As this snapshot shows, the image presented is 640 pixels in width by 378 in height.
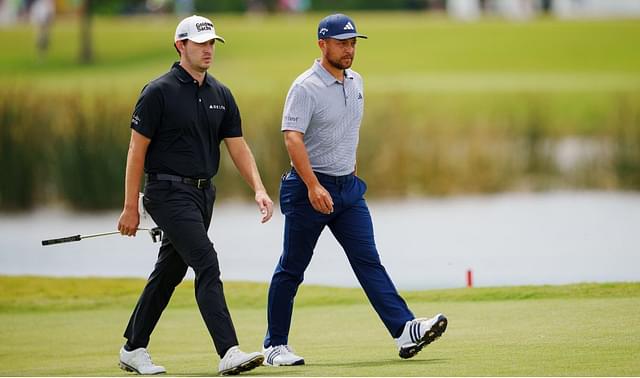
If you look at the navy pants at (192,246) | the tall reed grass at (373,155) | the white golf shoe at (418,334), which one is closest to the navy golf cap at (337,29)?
the navy pants at (192,246)

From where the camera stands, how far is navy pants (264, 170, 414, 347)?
23.9ft

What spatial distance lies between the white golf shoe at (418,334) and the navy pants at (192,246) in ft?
2.78

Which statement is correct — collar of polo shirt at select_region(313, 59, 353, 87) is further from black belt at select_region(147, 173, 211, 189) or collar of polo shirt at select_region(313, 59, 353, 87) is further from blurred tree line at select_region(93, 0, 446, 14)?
blurred tree line at select_region(93, 0, 446, 14)

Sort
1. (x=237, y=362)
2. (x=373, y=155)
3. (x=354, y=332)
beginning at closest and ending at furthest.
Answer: (x=237, y=362) < (x=354, y=332) < (x=373, y=155)

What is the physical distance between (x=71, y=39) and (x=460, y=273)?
45.2 meters

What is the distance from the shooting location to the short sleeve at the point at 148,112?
6938 millimetres

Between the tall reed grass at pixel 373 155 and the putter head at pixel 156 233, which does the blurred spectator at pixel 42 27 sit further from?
the putter head at pixel 156 233

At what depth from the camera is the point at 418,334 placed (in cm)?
708

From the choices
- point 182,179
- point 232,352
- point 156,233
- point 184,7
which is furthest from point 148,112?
point 184,7

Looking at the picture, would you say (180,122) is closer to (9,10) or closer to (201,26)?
(201,26)

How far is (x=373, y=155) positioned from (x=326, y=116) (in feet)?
54.9

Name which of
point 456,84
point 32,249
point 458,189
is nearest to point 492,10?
point 456,84

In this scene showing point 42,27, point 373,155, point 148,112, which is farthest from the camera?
point 42,27

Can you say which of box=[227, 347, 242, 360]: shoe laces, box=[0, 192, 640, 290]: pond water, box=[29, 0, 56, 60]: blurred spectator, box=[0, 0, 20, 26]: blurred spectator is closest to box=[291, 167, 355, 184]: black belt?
box=[227, 347, 242, 360]: shoe laces
